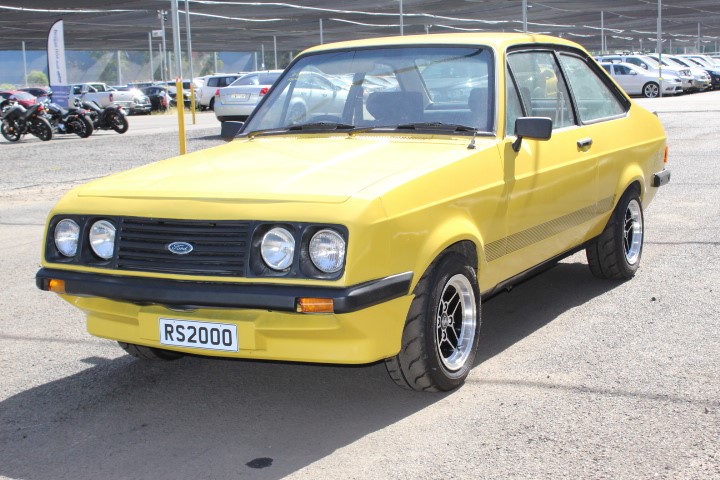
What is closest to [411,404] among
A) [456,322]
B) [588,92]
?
[456,322]

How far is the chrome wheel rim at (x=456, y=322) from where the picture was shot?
4.40m

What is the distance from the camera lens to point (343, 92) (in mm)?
5352

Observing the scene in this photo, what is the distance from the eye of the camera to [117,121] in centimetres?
2453

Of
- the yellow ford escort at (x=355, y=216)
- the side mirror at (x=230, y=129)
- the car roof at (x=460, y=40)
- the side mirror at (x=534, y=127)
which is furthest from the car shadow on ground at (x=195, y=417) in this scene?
the car roof at (x=460, y=40)

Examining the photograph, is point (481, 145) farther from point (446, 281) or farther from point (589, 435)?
point (589, 435)

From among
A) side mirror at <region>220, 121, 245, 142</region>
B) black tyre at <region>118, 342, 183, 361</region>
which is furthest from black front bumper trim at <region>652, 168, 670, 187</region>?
black tyre at <region>118, 342, 183, 361</region>

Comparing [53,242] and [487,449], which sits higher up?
[53,242]

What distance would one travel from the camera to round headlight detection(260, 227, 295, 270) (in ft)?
12.6

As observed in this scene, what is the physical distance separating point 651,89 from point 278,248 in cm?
3866

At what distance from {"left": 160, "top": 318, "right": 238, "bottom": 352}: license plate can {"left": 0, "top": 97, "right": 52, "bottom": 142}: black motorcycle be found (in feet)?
66.0

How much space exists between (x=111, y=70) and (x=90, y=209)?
10673 cm

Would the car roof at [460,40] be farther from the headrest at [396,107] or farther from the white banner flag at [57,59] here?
the white banner flag at [57,59]

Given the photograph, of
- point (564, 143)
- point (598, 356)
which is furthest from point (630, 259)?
point (598, 356)

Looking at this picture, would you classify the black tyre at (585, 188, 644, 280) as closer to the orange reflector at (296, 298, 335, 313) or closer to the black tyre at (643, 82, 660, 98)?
the orange reflector at (296, 298, 335, 313)
